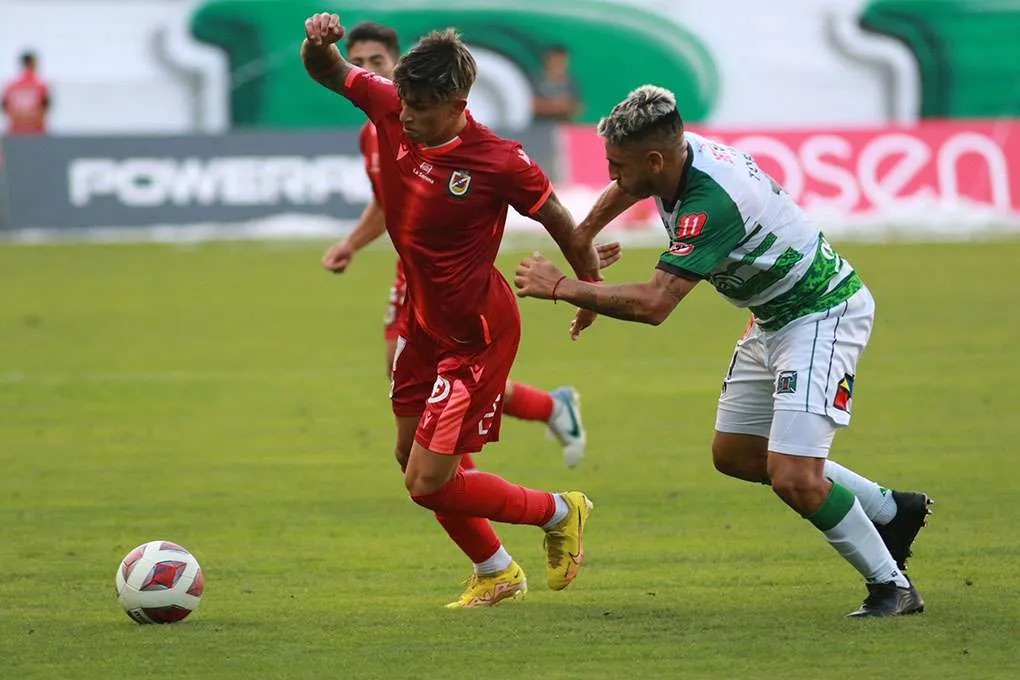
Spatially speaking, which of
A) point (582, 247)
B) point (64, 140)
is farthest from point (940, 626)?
point (64, 140)

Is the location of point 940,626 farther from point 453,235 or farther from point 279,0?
point 279,0

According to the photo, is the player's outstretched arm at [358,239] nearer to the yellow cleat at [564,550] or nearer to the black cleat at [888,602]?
the yellow cleat at [564,550]

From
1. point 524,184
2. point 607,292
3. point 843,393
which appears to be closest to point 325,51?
point 524,184

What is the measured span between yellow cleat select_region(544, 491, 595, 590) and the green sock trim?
983 mm

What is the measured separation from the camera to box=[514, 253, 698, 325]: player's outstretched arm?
5961 millimetres

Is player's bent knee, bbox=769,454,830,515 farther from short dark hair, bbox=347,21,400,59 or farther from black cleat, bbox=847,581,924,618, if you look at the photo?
short dark hair, bbox=347,21,400,59

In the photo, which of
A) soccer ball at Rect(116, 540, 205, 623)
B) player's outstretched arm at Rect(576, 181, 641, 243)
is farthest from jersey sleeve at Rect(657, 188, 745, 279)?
soccer ball at Rect(116, 540, 205, 623)

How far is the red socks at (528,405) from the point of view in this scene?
954 centimetres

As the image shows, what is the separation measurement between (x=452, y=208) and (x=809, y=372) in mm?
1377

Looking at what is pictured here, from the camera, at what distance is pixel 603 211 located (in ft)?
21.8

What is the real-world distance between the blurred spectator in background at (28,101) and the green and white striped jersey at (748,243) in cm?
2265

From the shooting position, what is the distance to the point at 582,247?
6.52m

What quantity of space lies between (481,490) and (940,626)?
1709mm

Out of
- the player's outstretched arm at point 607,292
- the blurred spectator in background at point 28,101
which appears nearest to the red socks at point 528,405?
the player's outstretched arm at point 607,292
